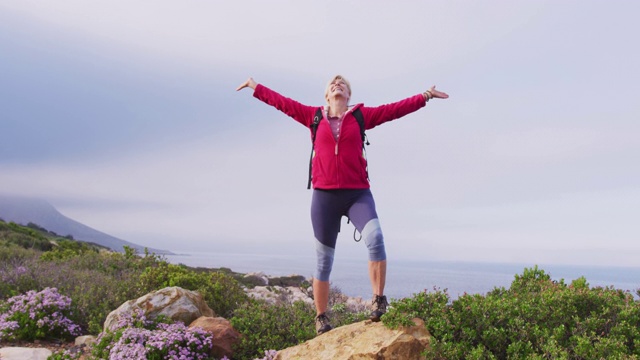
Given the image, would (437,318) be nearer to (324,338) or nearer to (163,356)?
(324,338)

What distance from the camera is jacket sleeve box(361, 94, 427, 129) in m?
6.64

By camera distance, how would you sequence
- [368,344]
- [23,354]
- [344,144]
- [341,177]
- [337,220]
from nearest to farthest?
[368,344] → [341,177] → [344,144] → [337,220] → [23,354]

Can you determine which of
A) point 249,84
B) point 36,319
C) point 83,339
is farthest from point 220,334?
point 36,319

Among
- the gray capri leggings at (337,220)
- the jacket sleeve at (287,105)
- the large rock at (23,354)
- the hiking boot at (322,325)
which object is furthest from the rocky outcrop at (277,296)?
the jacket sleeve at (287,105)

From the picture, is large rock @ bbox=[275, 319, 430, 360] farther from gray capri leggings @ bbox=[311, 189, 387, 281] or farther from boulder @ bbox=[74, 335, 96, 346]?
boulder @ bbox=[74, 335, 96, 346]

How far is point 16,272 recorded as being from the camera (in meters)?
11.9

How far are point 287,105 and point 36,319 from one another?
618 cm

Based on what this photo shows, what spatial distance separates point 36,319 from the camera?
9.22 m

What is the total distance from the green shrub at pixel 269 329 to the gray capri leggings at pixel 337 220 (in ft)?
5.85

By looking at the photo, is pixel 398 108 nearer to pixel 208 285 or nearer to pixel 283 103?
pixel 283 103

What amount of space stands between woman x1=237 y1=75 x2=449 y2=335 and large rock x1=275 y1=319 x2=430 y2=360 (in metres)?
0.32

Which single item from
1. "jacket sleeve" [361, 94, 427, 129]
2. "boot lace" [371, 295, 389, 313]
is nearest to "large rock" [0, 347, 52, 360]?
"boot lace" [371, 295, 389, 313]

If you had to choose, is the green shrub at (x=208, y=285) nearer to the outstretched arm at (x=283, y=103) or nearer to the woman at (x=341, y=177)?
the woman at (x=341, y=177)

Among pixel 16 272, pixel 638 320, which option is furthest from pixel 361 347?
pixel 16 272
